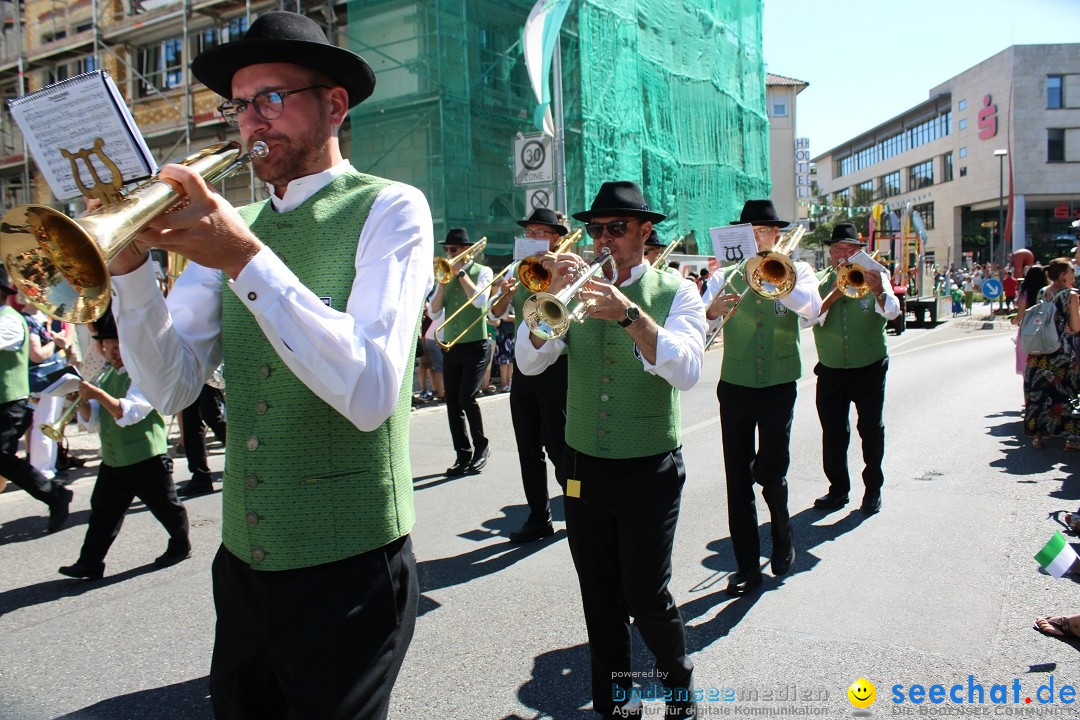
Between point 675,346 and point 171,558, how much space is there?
3.72 metres

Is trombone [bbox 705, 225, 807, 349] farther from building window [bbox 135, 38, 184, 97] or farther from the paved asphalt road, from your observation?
building window [bbox 135, 38, 184, 97]

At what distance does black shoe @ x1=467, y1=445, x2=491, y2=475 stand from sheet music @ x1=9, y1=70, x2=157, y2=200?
4.20 metres

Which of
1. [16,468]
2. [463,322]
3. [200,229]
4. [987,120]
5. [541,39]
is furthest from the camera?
[987,120]

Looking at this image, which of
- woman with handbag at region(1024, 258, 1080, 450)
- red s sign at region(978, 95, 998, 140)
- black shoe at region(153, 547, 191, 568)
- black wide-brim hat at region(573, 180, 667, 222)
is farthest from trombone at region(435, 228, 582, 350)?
red s sign at region(978, 95, 998, 140)

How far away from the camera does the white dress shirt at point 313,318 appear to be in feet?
4.89

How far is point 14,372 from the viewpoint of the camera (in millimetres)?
6016

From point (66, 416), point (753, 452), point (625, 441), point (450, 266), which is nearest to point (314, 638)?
point (625, 441)

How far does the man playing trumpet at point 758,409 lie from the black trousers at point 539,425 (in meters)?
1.19

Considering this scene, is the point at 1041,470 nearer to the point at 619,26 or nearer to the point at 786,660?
the point at 786,660

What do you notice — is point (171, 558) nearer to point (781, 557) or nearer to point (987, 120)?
point (781, 557)

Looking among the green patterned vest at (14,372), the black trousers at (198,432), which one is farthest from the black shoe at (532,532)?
the green patterned vest at (14,372)

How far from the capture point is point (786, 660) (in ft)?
11.6

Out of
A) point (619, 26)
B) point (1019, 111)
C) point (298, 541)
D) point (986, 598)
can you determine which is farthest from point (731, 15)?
point (1019, 111)

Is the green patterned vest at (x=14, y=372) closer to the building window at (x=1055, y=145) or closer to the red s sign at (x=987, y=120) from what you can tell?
the red s sign at (x=987, y=120)
